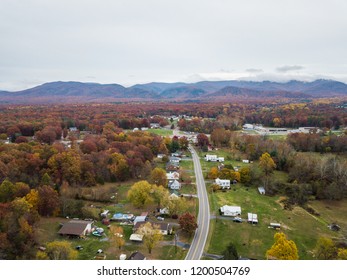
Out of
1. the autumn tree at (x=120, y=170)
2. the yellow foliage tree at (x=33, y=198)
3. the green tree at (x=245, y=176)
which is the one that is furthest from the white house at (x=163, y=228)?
the green tree at (x=245, y=176)

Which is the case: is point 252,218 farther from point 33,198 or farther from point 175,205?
point 33,198

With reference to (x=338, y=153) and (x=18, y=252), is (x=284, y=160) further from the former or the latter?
(x=18, y=252)

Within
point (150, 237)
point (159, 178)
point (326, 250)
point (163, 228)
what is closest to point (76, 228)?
point (150, 237)

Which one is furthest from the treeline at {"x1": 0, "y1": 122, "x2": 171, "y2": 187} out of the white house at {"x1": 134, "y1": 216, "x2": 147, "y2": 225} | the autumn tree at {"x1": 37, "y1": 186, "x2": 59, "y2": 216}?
the white house at {"x1": 134, "y1": 216, "x2": 147, "y2": 225}

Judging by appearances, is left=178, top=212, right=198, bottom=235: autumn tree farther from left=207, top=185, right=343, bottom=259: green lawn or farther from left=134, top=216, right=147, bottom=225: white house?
left=134, top=216, right=147, bottom=225: white house

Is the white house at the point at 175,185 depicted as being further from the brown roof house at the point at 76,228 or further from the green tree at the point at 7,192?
the green tree at the point at 7,192

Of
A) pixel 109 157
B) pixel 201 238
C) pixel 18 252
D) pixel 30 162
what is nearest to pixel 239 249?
pixel 201 238
